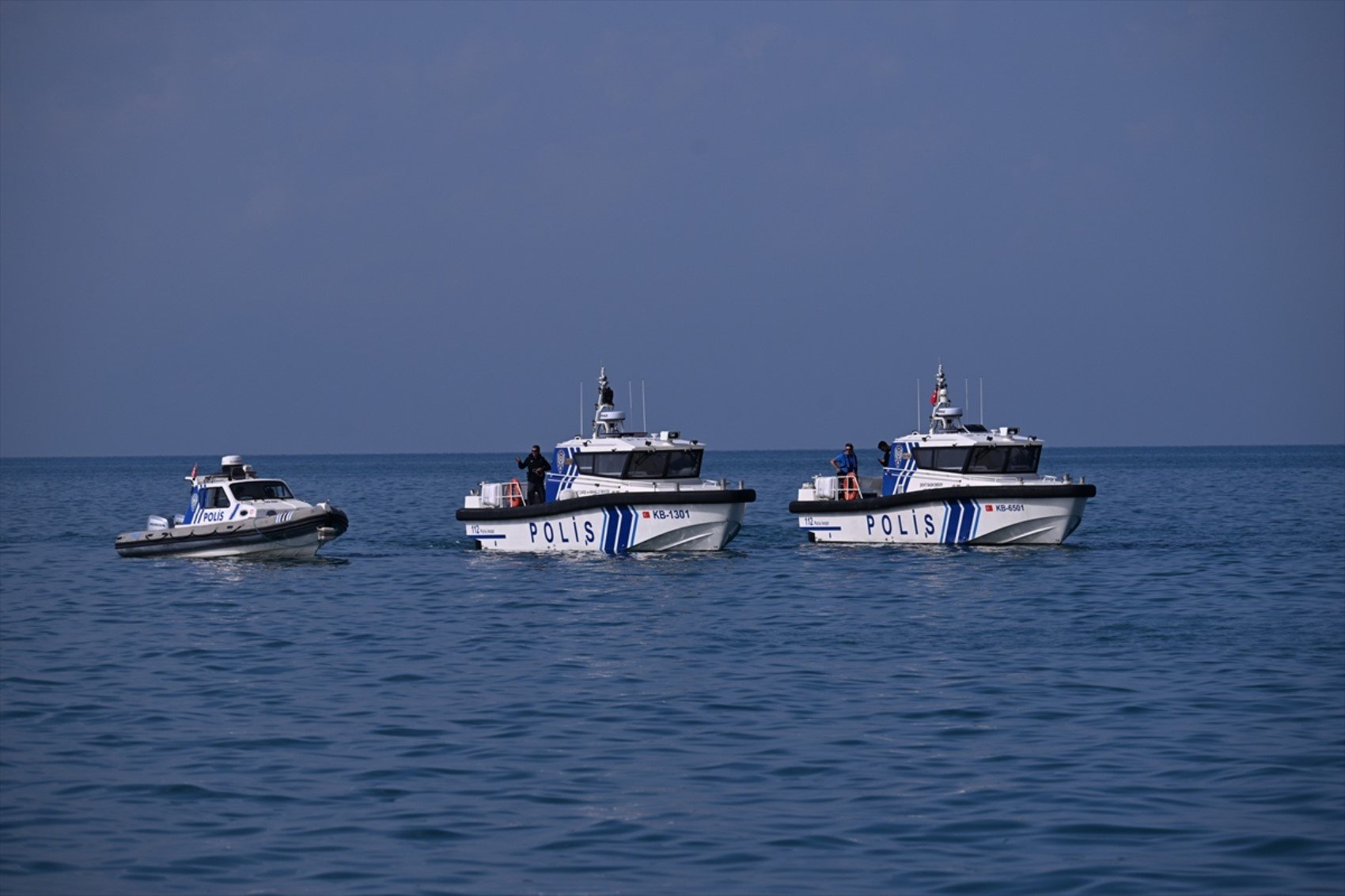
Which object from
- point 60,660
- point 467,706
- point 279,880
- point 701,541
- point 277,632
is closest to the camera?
point 279,880

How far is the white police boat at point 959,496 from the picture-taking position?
33.9m

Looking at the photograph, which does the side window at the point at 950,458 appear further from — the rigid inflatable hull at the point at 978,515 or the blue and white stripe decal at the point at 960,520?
the blue and white stripe decal at the point at 960,520

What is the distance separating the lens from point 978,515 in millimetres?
33969

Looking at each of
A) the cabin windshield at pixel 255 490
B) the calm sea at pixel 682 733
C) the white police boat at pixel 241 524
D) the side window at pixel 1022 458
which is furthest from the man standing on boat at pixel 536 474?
the side window at pixel 1022 458

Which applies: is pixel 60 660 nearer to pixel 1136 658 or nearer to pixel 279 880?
pixel 279 880

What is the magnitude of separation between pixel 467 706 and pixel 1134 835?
25.2 ft

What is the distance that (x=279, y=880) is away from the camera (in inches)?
420

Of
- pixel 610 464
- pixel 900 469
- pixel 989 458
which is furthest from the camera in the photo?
pixel 900 469

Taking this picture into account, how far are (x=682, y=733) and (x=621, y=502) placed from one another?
708 inches

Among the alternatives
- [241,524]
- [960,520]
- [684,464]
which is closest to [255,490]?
[241,524]

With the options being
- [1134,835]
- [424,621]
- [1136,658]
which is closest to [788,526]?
[424,621]

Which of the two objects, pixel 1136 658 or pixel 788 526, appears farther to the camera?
pixel 788 526

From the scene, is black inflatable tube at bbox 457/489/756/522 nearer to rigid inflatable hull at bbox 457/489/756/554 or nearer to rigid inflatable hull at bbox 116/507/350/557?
rigid inflatable hull at bbox 457/489/756/554

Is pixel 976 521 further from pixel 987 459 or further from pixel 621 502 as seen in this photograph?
pixel 621 502
